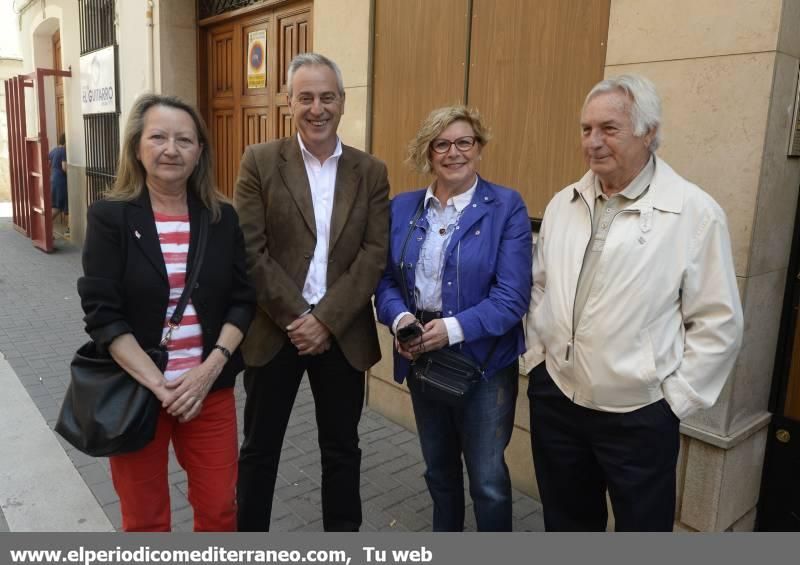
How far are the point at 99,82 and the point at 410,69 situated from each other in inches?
272

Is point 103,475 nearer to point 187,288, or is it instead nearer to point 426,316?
point 187,288

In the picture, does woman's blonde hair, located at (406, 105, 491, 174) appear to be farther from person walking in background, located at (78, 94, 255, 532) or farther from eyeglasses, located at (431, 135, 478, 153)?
person walking in background, located at (78, 94, 255, 532)

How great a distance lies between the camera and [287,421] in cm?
279

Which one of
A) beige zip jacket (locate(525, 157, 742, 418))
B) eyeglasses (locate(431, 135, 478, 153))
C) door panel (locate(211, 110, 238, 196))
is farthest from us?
door panel (locate(211, 110, 238, 196))

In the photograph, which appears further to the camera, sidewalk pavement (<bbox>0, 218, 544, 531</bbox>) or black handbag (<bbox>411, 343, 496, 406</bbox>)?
sidewalk pavement (<bbox>0, 218, 544, 531</bbox>)

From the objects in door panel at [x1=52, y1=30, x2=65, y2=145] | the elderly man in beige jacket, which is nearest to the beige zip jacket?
the elderly man in beige jacket

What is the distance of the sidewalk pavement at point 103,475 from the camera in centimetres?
334

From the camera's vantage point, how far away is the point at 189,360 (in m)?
2.27

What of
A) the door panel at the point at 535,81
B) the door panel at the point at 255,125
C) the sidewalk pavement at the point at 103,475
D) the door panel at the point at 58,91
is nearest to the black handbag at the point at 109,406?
the sidewalk pavement at the point at 103,475

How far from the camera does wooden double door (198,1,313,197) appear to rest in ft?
19.5

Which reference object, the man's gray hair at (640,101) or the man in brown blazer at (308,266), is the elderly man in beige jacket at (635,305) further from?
the man in brown blazer at (308,266)

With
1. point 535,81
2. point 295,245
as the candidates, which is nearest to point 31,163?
point 535,81

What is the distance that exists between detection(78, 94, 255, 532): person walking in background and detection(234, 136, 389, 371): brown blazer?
0.17 metres

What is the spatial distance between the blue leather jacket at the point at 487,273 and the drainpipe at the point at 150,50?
6.19 m
